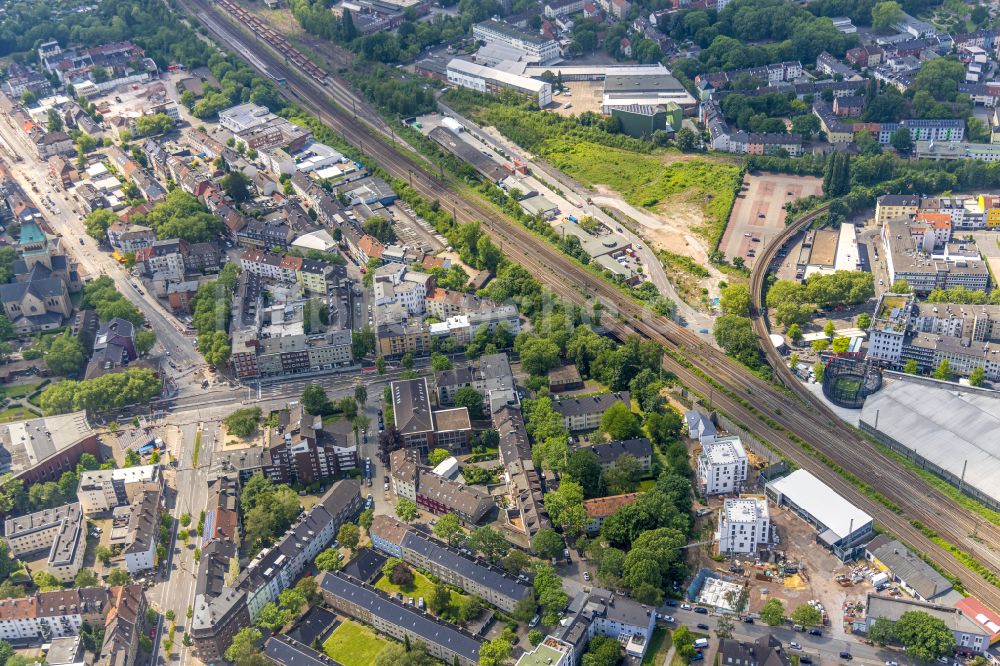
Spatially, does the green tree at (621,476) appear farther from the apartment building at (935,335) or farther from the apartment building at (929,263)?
the apartment building at (929,263)

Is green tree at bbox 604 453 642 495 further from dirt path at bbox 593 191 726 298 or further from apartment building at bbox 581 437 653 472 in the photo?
dirt path at bbox 593 191 726 298

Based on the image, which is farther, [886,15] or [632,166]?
[886,15]

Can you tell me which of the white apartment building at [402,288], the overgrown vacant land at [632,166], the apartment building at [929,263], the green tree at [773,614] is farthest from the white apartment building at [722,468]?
the overgrown vacant land at [632,166]

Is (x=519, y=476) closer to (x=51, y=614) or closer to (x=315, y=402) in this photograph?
(x=315, y=402)

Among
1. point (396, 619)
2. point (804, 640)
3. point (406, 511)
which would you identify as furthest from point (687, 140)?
point (396, 619)

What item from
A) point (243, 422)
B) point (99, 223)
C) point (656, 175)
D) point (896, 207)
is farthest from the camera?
point (656, 175)

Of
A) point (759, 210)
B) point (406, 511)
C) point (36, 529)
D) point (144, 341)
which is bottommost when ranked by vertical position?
point (759, 210)

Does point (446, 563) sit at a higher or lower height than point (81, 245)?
lower
